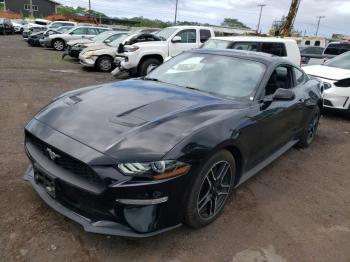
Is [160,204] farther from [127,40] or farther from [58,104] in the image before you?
[127,40]

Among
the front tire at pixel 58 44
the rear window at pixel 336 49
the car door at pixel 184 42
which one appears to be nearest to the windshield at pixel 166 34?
the car door at pixel 184 42

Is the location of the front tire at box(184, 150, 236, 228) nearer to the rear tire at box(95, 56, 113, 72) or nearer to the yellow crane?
the rear tire at box(95, 56, 113, 72)

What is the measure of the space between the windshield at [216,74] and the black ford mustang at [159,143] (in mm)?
12

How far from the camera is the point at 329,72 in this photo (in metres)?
7.93

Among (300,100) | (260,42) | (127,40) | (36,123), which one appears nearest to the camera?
(36,123)

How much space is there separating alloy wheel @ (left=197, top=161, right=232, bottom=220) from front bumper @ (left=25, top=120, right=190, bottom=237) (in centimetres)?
36

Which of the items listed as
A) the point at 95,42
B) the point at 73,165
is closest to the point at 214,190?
the point at 73,165

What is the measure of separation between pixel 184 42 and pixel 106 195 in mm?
10385

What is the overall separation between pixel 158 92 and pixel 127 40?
942 cm

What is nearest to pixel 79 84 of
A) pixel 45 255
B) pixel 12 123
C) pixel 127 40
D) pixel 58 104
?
pixel 127 40

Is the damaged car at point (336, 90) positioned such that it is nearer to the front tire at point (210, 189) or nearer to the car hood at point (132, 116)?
the car hood at point (132, 116)

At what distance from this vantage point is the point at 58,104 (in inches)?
129

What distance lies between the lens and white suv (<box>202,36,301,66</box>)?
9.16 meters

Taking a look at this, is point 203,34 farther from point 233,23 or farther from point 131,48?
point 233,23
